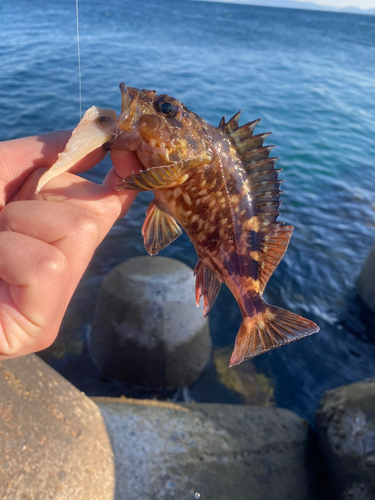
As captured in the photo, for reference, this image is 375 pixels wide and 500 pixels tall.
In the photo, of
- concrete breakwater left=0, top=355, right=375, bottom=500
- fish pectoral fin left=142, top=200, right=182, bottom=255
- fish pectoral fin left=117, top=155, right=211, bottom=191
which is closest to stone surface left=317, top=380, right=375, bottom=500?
concrete breakwater left=0, top=355, right=375, bottom=500

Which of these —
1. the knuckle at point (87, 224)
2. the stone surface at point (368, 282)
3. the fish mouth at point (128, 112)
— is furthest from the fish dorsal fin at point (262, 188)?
the stone surface at point (368, 282)

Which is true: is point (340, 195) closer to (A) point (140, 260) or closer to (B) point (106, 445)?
(A) point (140, 260)

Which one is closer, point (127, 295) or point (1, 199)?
point (1, 199)

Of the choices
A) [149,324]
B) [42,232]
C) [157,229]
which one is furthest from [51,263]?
[149,324]

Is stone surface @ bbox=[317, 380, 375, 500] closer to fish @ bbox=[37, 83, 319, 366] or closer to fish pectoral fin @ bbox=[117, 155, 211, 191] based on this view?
fish @ bbox=[37, 83, 319, 366]

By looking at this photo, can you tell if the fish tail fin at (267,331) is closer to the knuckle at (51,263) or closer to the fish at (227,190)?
the fish at (227,190)

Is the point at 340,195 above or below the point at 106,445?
below

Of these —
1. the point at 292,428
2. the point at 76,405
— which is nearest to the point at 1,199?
the point at 76,405
